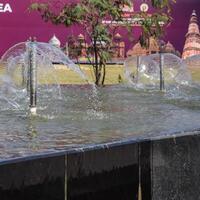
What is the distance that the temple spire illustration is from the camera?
29.7 meters

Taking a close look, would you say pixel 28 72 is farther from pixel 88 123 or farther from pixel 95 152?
pixel 95 152

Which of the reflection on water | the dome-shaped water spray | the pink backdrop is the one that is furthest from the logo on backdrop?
the reflection on water

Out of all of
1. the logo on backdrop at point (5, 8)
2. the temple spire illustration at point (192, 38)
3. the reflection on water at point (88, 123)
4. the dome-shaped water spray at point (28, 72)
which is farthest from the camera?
the temple spire illustration at point (192, 38)

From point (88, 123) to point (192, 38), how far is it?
24418mm

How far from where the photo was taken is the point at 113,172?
406 cm

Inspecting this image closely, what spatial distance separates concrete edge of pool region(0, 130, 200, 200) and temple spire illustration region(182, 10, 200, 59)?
2535cm

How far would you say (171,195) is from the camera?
4512 mm

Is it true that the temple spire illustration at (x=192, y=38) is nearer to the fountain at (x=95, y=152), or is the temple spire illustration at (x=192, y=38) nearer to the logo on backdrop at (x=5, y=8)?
the logo on backdrop at (x=5, y=8)

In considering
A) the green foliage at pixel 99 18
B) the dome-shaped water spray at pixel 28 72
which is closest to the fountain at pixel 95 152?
the dome-shaped water spray at pixel 28 72

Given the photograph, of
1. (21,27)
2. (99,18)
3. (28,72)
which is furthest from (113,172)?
(21,27)

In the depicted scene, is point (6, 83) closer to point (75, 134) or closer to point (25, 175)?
point (75, 134)

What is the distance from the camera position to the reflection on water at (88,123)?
14.9ft

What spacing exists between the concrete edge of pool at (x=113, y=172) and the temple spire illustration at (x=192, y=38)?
25347mm

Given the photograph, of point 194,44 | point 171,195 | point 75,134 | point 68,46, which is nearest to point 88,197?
point 171,195
